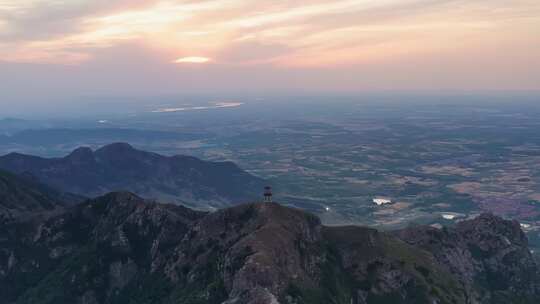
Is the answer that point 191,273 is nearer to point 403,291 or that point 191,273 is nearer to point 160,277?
point 160,277

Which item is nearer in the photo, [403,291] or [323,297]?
[323,297]

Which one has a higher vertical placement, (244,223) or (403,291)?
(244,223)

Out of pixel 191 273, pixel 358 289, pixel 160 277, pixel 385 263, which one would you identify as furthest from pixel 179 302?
pixel 385 263

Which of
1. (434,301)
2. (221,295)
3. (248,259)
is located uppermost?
(248,259)

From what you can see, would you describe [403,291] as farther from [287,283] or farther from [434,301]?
[287,283]

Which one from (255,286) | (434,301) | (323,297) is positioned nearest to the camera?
(255,286)

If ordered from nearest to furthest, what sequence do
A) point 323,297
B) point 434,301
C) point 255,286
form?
point 255,286 → point 323,297 → point 434,301

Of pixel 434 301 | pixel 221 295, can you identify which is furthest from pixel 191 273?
pixel 434 301

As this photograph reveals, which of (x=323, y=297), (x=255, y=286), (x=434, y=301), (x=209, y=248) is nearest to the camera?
(x=255, y=286)

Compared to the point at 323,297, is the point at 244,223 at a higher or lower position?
higher
